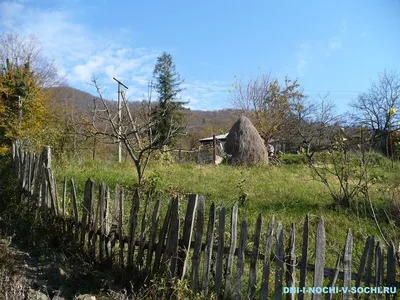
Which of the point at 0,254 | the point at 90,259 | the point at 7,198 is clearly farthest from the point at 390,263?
the point at 7,198

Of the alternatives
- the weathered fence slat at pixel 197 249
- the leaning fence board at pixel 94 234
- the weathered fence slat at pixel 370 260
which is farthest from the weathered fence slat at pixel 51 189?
the weathered fence slat at pixel 370 260

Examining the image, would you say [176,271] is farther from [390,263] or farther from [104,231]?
[390,263]

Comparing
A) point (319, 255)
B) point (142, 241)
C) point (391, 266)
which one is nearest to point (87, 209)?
point (142, 241)

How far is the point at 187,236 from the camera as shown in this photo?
299 centimetres

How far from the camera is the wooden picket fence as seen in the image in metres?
2.46

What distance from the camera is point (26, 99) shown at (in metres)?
18.2

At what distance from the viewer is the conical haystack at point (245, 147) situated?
13875mm

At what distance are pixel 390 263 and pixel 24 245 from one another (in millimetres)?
4124

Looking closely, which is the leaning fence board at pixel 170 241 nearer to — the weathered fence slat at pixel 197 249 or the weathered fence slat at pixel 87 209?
the weathered fence slat at pixel 197 249

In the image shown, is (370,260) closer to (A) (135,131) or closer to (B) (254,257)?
(B) (254,257)

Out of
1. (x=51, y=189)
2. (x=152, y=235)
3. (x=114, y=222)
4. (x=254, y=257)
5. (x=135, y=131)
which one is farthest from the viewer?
(x=135, y=131)

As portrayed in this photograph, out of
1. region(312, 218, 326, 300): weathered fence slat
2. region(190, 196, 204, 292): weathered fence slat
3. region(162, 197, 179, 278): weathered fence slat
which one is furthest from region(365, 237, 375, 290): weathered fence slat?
region(162, 197, 179, 278): weathered fence slat

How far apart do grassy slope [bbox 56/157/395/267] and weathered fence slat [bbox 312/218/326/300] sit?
117cm

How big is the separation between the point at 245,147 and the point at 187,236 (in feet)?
37.4
